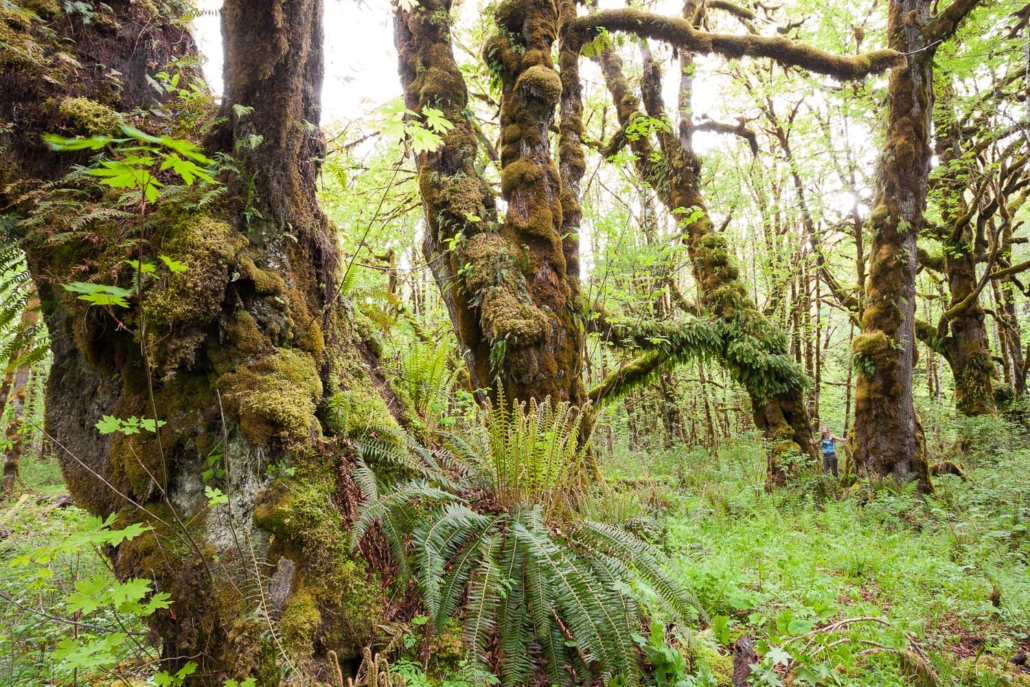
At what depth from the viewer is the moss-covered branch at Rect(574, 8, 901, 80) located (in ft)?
22.6

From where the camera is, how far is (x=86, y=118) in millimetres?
2502

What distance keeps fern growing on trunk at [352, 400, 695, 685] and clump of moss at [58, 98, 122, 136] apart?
2.06 meters

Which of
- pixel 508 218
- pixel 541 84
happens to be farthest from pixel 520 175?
pixel 541 84

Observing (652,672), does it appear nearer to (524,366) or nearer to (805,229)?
(524,366)

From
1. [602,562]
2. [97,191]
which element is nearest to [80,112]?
[97,191]

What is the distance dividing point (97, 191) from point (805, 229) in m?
13.9

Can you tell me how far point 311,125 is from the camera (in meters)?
2.92

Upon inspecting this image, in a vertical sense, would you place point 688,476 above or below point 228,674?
below

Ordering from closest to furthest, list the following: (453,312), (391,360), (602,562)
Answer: (602,562) < (391,360) < (453,312)

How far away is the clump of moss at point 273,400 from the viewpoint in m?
2.27

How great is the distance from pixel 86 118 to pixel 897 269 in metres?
9.50

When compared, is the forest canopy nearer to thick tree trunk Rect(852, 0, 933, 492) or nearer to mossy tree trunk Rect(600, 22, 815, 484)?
thick tree trunk Rect(852, 0, 933, 492)

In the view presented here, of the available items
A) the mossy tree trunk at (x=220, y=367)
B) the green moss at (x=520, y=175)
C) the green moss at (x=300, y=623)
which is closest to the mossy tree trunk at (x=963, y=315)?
the green moss at (x=520, y=175)

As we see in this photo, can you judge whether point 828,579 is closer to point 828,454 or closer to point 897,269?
point 897,269
